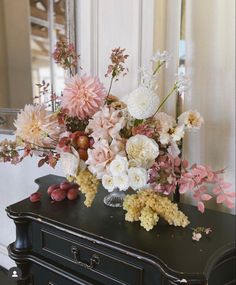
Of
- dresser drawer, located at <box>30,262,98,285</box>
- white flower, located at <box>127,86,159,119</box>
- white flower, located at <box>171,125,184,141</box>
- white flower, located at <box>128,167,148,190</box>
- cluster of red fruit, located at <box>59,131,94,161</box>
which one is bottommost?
dresser drawer, located at <box>30,262,98,285</box>

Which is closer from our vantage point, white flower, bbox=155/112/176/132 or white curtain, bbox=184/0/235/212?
white flower, bbox=155/112/176/132

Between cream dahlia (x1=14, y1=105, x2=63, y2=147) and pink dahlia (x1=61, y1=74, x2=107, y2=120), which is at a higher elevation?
pink dahlia (x1=61, y1=74, x2=107, y2=120)

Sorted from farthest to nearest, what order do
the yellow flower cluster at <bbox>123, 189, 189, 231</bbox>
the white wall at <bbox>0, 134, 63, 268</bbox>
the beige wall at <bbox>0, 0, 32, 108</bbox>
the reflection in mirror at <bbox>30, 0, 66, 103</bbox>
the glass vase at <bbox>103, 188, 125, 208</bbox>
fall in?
the white wall at <bbox>0, 134, 63, 268</bbox>, the beige wall at <bbox>0, 0, 32, 108</bbox>, the reflection in mirror at <bbox>30, 0, 66, 103</bbox>, the glass vase at <bbox>103, 188, 125, 208</bbox>, the yellow flower cluster at <bbox>123, 189, 189, 231</bbox>

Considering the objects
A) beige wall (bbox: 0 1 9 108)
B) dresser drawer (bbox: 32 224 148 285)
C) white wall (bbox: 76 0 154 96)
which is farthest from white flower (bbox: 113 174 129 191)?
beige wall (bbox: 0 1 9 108)

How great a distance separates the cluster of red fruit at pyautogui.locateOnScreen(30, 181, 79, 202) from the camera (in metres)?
1.22

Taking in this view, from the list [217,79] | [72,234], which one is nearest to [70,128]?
[72,234]

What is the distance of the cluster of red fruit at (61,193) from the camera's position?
1221 millimetres

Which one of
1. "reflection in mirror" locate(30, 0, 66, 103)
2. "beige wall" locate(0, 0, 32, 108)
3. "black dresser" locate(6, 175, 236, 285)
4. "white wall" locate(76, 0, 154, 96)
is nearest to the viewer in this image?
"black dresser" locate(6, 175, 236, 285)

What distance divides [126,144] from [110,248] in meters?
0.34

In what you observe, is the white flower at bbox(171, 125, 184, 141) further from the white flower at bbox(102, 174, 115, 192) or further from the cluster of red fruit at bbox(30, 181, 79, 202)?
the cluster of red fruit at bbox(30, 181, 79, 202)

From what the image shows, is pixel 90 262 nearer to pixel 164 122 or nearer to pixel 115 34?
pixel 164 122

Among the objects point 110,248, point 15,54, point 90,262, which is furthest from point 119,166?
point 15,54

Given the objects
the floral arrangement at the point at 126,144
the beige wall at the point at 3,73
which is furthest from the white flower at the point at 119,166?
the beige wall at the point at 3,73

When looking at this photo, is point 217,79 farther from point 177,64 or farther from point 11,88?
point 11,88
